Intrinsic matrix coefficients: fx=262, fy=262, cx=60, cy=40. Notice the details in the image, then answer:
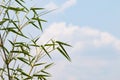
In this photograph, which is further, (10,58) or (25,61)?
(25,61)

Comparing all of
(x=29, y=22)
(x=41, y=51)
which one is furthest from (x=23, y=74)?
(x=29, y=22)

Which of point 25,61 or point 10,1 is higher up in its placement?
point 10,1

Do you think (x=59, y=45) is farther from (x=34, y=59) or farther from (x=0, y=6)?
(x=0, y=6)

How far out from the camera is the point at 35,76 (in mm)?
3518

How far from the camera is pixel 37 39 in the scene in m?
3.59

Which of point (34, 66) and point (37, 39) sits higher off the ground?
point (37, 39)

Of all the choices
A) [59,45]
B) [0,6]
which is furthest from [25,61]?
[0,6]

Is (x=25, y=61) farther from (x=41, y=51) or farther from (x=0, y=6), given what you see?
(x=0, y=6)

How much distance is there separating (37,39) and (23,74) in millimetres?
Answer: 509

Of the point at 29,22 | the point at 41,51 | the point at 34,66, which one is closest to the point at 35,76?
the point at 34,66

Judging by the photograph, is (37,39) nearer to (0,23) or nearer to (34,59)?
(34,59)

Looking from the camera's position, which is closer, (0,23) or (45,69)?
(0,23)

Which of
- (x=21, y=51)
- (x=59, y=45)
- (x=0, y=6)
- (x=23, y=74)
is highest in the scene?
(x=0, y=6)

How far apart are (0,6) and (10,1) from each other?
0.15m
